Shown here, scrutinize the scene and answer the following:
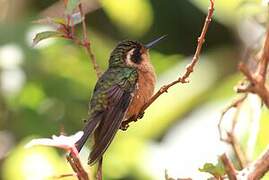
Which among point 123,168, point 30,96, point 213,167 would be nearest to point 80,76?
point 30,96

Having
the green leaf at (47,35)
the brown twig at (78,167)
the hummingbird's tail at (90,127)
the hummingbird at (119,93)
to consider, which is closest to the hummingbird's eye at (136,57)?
the hummingbird at (119,93)

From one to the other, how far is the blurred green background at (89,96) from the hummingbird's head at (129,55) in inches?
20.3

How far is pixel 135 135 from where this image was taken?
14.0ft

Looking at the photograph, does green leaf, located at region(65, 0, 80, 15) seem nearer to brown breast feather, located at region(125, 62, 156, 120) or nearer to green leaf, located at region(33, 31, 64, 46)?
green leaf, located at region(33, 31, 64, 46)

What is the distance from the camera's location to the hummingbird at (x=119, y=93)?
8.38 feet

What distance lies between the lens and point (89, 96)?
4.52m

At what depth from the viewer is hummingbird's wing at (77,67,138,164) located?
244cm

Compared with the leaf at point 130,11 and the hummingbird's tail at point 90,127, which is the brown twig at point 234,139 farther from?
the leaf at point 130,11

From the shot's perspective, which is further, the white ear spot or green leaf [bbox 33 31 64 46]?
the white ear spot

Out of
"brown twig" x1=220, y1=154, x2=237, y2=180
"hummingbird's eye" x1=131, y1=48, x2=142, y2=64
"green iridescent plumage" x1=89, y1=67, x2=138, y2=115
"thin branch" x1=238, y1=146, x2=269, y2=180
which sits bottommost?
"brown twig" x1=220, y1=154, x2=237, y2=180

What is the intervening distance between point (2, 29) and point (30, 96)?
402 millimetres

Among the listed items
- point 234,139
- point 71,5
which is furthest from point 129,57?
point 71,5

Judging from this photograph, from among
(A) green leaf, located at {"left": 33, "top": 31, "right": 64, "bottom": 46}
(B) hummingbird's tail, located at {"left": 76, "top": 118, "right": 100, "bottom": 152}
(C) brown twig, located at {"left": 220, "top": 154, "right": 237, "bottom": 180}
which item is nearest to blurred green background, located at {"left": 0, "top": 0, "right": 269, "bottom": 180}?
(B) hummingbird's tail, located at {"left": 76, "top": 118, "right": 100, "bottom": 152}

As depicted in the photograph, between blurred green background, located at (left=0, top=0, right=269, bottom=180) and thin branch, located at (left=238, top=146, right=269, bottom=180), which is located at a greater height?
blurred green background, located at (left=0, top=0, right=269, bottom=180)
